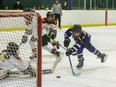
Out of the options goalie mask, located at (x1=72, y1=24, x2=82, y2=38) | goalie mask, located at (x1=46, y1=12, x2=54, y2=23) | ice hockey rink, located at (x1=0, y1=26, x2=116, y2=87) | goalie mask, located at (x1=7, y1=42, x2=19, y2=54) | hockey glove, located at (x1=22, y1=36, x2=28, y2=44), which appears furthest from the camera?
goalie mask, located at (x1=46, y1=12, x2=54, y2=23)

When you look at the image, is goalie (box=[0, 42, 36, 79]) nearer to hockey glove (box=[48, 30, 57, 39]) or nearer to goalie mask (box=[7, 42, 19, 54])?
goalie mask (box=[7, 42, 19, 54])

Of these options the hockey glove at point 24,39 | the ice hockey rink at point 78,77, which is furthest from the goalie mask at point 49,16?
the ice hockey rink at point 78,77

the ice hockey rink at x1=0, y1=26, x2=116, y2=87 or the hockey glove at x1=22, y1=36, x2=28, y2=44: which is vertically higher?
the hockey glove at x1=22, y1=36, x2=28, y2=44

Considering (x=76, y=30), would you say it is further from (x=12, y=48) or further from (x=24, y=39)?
(x=12, y=48)

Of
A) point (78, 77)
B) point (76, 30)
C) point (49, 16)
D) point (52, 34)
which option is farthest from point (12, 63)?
point (52, 34)

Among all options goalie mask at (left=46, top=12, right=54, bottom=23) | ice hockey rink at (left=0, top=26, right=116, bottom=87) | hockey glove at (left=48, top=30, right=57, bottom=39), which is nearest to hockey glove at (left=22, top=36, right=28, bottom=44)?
ice hockey rink at (left=0, top=26, right=116, bottom=87)

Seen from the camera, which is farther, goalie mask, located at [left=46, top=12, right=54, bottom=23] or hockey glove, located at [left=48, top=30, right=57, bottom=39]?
hockey glove, located at [left=48, top=30, right=57, bottom=39]

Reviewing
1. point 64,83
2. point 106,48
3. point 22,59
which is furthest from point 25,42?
point 106,48

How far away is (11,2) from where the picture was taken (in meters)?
13.3

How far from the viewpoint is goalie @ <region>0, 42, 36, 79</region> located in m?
4.05

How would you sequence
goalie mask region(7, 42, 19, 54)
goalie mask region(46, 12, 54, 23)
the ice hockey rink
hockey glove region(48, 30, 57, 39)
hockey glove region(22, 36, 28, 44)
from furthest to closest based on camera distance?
hockey glove region(48, 30, 57, 39), goalie mask region(46, 12, 54, 23), hockey glove region(22, 36, 28, 44), goalie mask region(7, 42, 19, 54), the ice hockey rink

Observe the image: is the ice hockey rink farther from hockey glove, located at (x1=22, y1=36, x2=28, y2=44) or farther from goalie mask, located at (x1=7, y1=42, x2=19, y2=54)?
goalie mask, located at (x1=7, y1=42, x2=19, y2=54)

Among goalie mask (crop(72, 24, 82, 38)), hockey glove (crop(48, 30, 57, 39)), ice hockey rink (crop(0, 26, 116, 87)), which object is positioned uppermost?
goalie mask (crop(72, 24, 82, 38))

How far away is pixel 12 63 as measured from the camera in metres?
4.09
